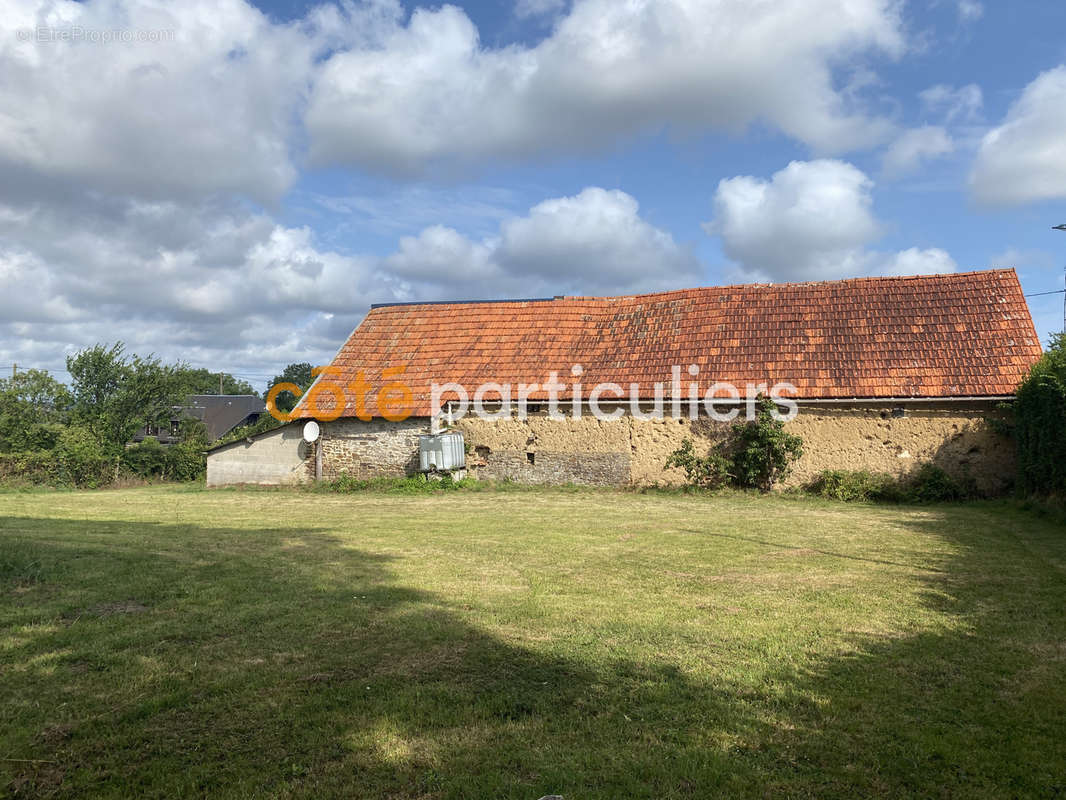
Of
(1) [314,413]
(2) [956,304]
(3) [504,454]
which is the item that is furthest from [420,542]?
(2) [956,304]

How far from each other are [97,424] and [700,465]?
20.7 meters

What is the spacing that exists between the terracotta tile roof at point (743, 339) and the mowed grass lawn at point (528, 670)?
7244 millimetres

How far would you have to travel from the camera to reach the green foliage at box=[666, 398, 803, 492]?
15531 millimetres

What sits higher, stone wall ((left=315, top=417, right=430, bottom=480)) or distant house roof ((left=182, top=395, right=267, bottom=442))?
distant house roof ((left=182, top=395, right=267, bottom=442))

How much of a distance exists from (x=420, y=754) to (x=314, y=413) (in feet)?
53.7

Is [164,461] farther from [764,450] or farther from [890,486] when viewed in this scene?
[890,486]

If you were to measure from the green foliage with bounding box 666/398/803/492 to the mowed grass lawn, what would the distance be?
6.57 metres

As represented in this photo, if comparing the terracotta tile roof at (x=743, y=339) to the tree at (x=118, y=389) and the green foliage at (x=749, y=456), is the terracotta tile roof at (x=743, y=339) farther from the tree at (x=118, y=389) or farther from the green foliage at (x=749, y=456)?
the tree at (x=118, y=389)

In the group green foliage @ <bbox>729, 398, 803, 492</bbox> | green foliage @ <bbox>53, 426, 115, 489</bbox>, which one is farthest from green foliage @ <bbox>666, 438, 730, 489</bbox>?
green foliage @ <bbox>53, 426, 115, 489</bbox>

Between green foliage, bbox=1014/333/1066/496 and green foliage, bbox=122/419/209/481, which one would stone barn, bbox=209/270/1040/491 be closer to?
green foliage, bbox=1014/333/1066/496

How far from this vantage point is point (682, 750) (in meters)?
3.51

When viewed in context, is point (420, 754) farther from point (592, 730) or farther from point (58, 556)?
point (58, 556)

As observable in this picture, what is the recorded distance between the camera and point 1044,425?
12.0m

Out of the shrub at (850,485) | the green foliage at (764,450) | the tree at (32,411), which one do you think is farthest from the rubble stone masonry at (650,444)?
the tree at (32,411)
